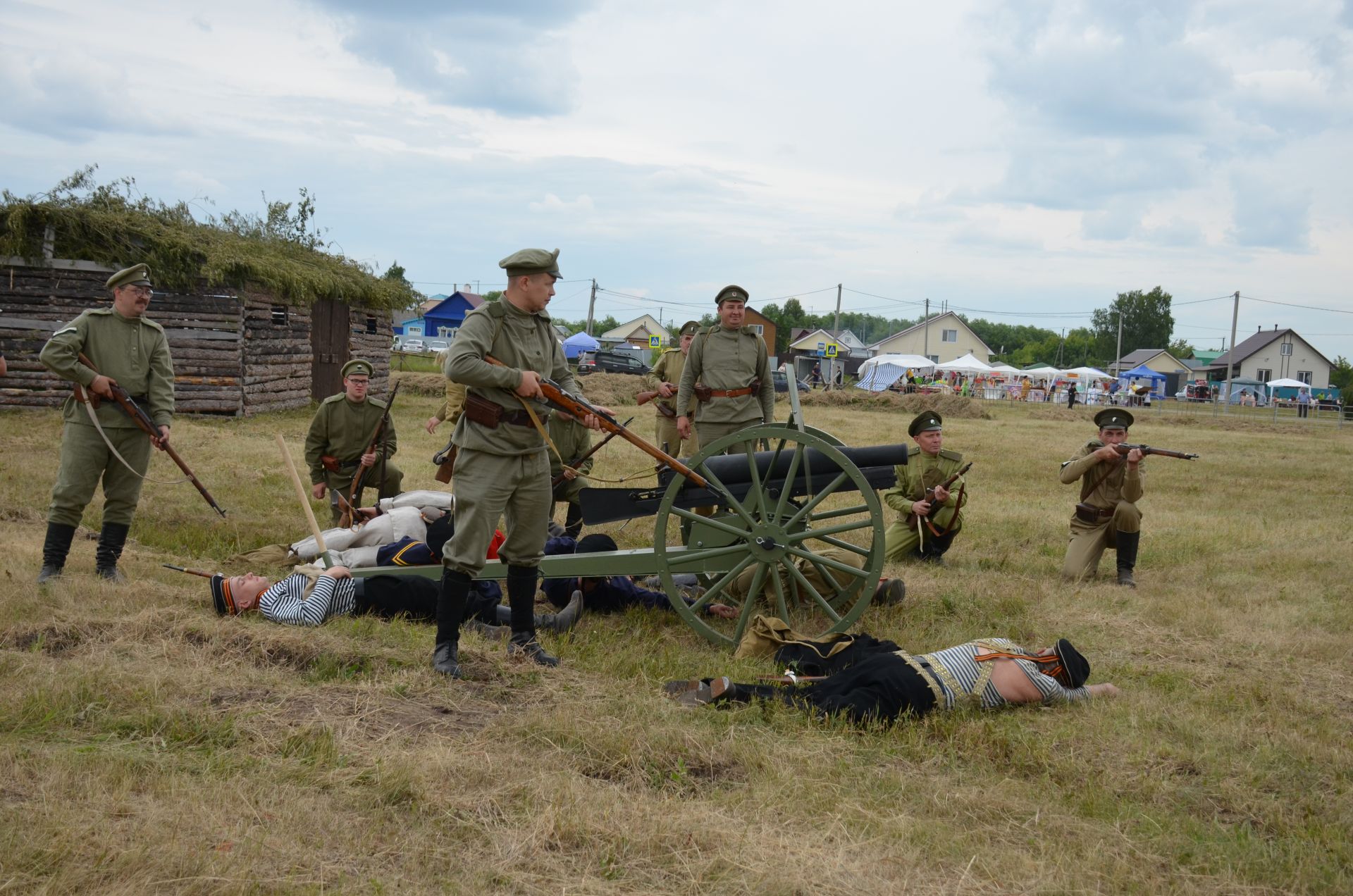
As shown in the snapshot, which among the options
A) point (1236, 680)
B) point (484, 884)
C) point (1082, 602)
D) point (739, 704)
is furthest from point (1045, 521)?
point (484, 884)

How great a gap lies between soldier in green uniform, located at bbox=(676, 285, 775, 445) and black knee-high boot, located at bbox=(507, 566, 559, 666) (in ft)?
9.25

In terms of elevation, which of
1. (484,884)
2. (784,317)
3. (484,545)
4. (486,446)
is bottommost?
(484,884)

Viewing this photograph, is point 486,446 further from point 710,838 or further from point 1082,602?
point 1082,602

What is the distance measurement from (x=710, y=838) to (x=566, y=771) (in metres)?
0.67

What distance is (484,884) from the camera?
285cm

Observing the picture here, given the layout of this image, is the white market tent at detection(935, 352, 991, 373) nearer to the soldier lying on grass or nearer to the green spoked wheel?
the green spoked wheel

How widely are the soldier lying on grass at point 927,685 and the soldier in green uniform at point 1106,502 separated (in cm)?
305

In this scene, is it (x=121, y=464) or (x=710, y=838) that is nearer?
(x=710, y=838)

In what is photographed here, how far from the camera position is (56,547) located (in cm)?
611

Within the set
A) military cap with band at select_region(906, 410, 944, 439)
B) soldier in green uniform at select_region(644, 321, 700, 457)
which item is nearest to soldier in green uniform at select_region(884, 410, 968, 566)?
military cap with band at select_region(906, 410, 944, 439)

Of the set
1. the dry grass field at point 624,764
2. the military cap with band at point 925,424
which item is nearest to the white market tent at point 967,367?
the military cap with band at point 925,424

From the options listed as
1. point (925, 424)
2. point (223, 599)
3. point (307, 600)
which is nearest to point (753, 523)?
point (307, 600)

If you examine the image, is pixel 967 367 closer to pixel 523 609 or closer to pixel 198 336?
pixel 198 336

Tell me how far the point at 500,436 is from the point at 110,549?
9.97 feet
